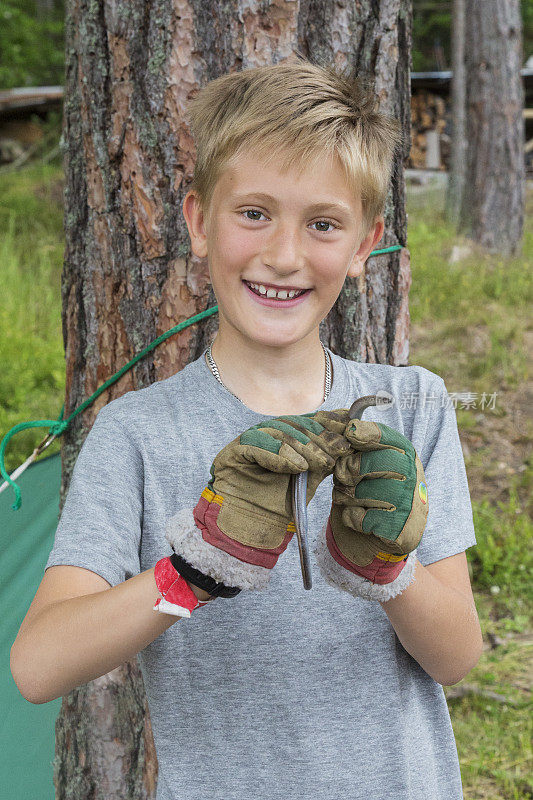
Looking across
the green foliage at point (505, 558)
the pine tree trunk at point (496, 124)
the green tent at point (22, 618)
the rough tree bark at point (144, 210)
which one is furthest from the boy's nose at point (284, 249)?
the pine tree trunk at point (496, 124)

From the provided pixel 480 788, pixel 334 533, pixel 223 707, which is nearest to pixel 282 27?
pixel 334 533

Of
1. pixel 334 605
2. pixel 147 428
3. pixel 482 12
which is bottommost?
pixel 334 605

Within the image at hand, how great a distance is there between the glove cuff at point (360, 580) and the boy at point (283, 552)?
0.07 m

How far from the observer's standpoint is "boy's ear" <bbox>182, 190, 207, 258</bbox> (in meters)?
1.56

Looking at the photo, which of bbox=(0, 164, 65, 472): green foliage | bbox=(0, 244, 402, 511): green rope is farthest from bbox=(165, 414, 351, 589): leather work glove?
bbox=(0, 164, 65, 472): green foliage

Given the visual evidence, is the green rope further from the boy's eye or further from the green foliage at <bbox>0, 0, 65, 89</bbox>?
the green foliage at <bbox>0, 0, 65, 89</bbox>

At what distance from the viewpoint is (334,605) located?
4.66 ft

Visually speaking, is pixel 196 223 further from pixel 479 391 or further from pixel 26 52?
pixel 26 52

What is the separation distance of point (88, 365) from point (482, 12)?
7222 millimetres

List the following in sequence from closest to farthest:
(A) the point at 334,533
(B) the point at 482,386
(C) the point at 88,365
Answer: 1. (A) the point at 334,533
2. (C) the point at 88,365
3. (B) the point at 482,386

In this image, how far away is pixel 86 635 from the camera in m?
1.18

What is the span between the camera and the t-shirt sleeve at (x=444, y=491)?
1426mm

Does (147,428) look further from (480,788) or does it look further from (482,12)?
(482,12)

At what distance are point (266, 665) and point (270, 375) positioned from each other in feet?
1.83
